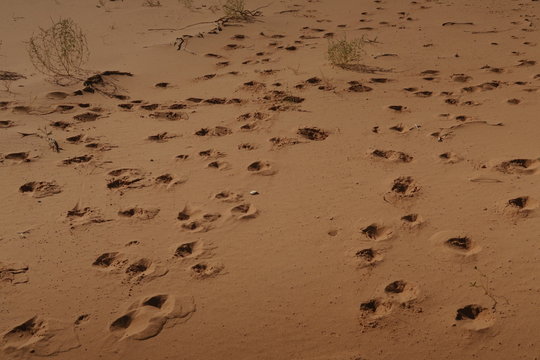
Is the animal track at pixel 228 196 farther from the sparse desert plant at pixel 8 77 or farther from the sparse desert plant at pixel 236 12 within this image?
the sparse desert plant at pixel 236 12

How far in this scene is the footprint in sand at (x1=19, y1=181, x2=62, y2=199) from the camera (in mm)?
3277

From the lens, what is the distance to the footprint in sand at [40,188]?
10.8 ft

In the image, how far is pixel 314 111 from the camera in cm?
429

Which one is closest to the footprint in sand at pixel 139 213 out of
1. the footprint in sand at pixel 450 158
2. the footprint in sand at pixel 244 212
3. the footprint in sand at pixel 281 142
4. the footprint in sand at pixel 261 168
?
the footprint in sand at pixel 244 212

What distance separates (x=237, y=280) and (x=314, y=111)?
2.20m

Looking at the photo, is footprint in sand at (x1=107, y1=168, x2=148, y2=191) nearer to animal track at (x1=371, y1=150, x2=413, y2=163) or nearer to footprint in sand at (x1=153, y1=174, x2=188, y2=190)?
footprint in sand at (x1=153, y1=174, x2=188, y2=190)

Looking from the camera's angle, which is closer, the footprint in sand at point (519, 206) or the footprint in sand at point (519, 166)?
the footprint in sand at point (519, 206)

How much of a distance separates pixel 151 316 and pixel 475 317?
154 centimetres

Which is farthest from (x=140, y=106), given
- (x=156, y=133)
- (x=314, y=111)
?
(x=314, y=111)

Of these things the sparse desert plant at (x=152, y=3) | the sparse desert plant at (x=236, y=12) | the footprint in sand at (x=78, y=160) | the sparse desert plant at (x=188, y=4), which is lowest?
the footprint in sand at (x=78, y=160)

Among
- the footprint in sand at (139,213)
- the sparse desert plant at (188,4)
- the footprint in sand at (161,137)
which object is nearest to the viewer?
the footprint in sand at (139,213)

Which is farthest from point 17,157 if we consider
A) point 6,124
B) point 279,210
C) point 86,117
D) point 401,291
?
point 401,291

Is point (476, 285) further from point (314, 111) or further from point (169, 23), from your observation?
point (169, 23)

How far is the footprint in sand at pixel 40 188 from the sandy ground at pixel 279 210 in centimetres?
1
